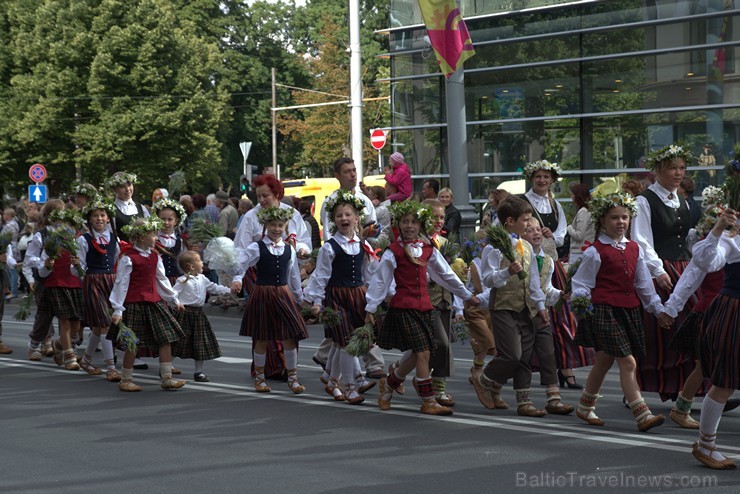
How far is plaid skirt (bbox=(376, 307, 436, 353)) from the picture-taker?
9.42 meters

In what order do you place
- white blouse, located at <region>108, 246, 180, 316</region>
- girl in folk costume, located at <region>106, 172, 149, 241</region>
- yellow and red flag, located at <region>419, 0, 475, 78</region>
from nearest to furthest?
white blouse, located at <region>108, 246, 180, 316</region>
girl in folk costume, located at <region>106, 172, 149, 241</region>
yellow and red flag, located at <region>419, 0, 475, 78</region>

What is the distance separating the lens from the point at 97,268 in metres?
12.7

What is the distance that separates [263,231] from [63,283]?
10.1ft

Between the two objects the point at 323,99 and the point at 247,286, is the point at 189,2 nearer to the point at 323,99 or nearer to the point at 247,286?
the point at 323,99

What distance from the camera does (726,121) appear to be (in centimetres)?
2005

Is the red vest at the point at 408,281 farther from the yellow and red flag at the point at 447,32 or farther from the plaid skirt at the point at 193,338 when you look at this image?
the yellow and red flag at the point at 447,32

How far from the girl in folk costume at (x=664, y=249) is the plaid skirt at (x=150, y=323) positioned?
4595 millimetres

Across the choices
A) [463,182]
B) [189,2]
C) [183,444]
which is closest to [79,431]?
[183,444]

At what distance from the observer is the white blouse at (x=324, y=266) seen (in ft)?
33.7

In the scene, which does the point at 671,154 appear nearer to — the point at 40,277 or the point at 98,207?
the point at 98,207

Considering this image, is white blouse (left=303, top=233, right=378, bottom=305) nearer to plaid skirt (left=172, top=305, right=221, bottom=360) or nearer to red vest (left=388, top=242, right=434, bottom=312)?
red vest (left=388, top=242, right=434, bottom=312)

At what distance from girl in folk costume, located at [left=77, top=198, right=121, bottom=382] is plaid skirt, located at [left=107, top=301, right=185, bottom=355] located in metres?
1.30

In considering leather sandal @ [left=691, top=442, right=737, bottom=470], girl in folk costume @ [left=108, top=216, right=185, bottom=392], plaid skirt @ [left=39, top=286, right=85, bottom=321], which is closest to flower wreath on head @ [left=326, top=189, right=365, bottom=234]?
girl in folk costume @ [left=108, top=216, right=185, bottom=392]

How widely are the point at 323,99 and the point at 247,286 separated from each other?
46.4 m
